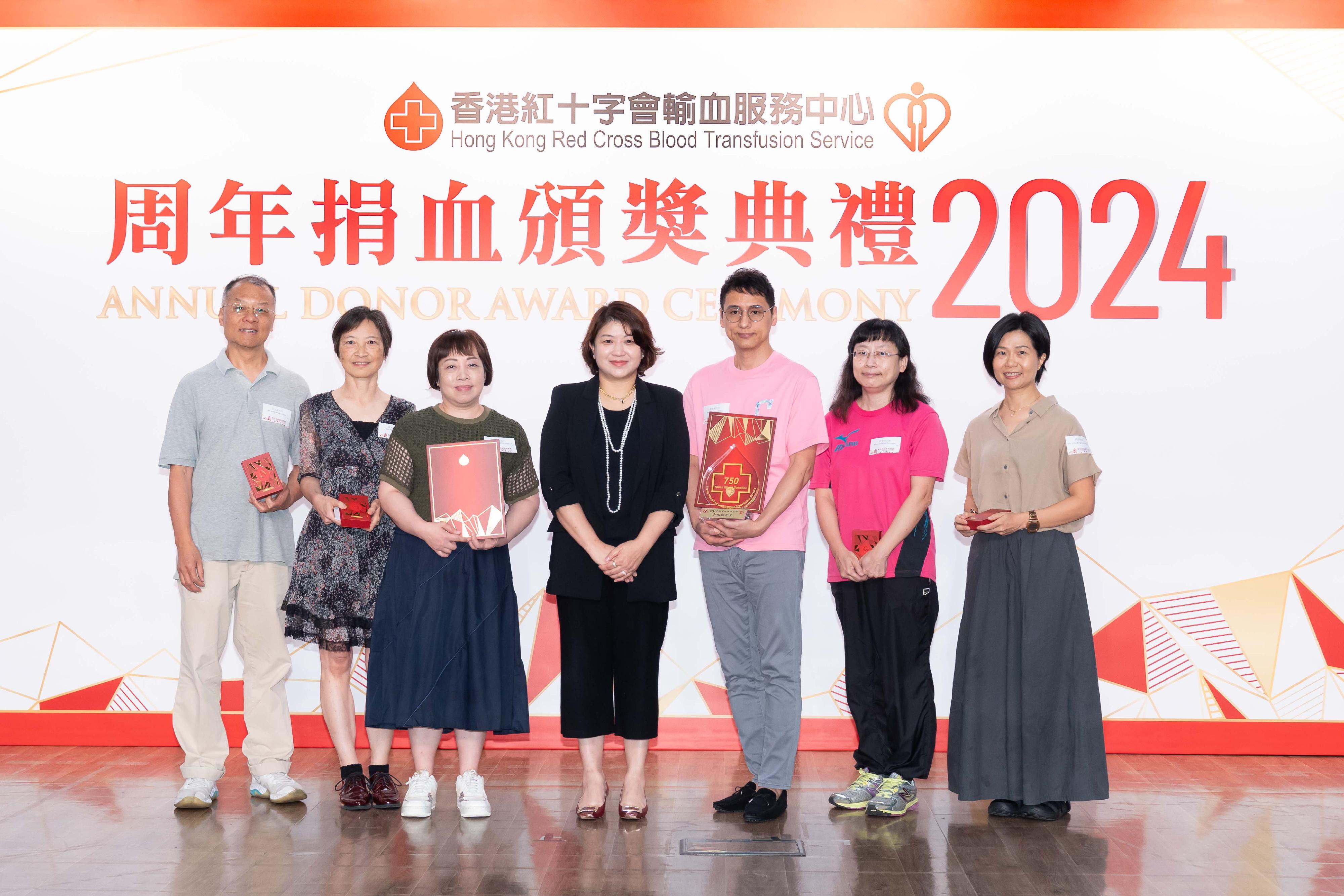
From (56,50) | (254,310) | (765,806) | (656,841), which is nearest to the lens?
(656,841)

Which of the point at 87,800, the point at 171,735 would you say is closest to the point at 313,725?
the point at 171,735

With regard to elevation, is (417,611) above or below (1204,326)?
below

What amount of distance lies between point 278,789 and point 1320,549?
4157 mm

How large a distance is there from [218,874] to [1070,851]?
2.44m

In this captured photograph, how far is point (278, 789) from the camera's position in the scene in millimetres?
3561

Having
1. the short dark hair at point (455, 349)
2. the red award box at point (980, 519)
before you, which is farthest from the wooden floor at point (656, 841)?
the short dark hair at point (455, 349)

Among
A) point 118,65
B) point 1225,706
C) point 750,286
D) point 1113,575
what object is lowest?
point 1225,706

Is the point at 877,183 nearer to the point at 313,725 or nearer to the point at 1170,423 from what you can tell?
the point at 1170,423

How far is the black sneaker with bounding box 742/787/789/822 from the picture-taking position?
338 cm

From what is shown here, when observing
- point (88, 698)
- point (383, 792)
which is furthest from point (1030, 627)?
point (88, 698)

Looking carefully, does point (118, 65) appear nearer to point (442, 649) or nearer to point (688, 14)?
point (688, 14)

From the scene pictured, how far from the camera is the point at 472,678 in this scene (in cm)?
338

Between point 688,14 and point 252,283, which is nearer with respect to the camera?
point 252,283

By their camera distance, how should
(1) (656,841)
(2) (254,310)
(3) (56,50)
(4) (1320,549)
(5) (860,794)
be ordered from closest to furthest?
(1) (656,841), (5) (860,794), (2) (254,310), (4) (1320,549), (3) (56,50)
